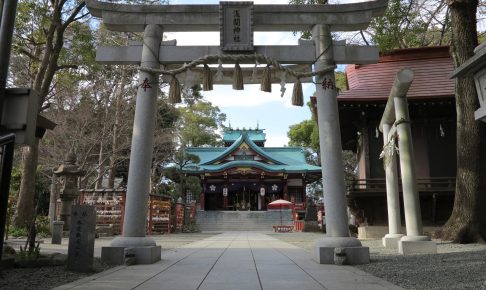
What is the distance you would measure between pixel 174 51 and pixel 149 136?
1796 millimetres

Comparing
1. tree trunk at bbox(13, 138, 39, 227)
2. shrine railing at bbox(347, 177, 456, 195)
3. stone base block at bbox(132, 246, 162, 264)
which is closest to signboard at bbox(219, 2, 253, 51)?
stone base block at bbox(132, 246, 162, 264)

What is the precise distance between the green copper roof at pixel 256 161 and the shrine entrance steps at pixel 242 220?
13.4 feet

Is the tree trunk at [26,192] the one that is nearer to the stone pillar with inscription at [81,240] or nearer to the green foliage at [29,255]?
the green foliage at [29,255]

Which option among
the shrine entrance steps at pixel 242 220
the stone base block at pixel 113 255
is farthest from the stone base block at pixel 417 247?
the shrine entrance steps at pixel 242 220

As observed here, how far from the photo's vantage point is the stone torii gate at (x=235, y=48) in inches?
304

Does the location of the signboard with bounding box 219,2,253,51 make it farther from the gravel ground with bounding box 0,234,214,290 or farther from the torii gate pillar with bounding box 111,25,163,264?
the gravel ground with bounding box 0,234,214,290

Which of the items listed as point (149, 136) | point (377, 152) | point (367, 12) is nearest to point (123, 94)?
point (377, 152)

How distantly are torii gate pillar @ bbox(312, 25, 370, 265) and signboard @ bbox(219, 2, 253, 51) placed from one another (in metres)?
1.35

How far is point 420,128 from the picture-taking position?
55.7 ft

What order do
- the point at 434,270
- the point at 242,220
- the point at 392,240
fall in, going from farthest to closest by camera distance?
1. the point at 242,220
2. the point at 392,240
3. the point at 434,270

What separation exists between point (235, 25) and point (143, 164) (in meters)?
3.22

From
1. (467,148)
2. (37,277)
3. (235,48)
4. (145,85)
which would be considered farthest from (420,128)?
(37,277)

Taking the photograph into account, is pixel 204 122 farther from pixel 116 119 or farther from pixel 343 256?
pixel 343 256

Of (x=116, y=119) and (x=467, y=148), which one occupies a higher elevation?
(x=116, y=119)
